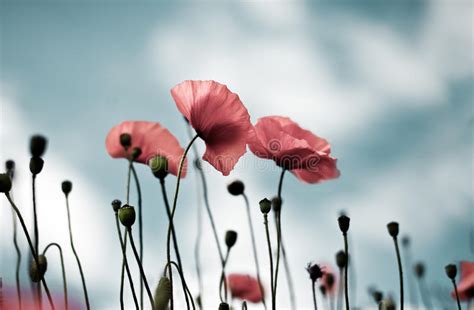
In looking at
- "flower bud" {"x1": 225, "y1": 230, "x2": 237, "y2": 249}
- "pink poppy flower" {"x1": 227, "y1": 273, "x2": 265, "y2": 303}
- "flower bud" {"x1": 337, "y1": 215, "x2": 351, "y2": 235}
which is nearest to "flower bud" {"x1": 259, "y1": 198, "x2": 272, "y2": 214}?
"flower bud" {"x1": 337, "y1": 215, "x2": 351, "y2": 235}

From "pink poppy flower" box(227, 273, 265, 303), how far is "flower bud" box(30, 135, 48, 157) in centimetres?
103

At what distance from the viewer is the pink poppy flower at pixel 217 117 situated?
4.44ft

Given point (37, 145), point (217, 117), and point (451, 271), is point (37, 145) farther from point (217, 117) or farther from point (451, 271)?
point (451, 271)

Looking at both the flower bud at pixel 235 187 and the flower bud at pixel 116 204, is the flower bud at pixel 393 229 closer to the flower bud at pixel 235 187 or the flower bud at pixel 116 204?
the flower bud at pixel 235 187

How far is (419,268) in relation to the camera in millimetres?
2045

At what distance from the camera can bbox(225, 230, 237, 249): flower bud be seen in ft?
4.89

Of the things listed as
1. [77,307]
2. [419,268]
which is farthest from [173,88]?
[419,268]

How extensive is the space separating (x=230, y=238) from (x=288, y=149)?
31cm

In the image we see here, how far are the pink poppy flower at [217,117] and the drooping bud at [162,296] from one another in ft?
2.31

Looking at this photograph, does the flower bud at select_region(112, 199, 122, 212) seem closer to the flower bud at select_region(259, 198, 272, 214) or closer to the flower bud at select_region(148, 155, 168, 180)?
the flower bud at select_region(148, 155, 168, 180)

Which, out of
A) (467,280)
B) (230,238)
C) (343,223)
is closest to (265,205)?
(343,223)

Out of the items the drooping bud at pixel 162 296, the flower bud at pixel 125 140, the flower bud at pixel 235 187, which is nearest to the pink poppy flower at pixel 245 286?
the flower bud at pixel 235 187

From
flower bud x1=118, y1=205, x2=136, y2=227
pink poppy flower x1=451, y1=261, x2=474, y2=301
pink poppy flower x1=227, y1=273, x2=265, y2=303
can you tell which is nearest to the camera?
flower bud x1=118, y1=205, x2=136, y2=227

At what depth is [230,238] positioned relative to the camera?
1.49m
